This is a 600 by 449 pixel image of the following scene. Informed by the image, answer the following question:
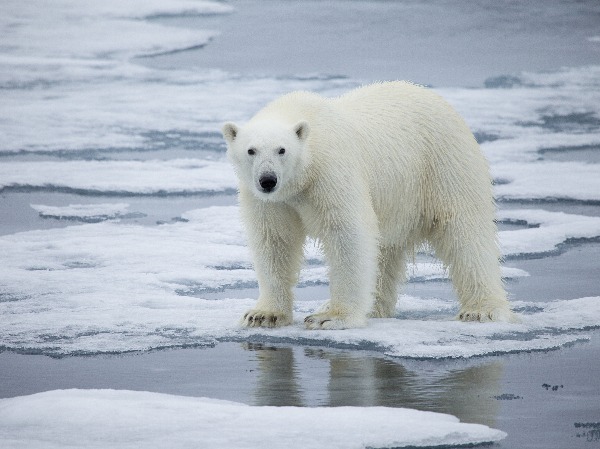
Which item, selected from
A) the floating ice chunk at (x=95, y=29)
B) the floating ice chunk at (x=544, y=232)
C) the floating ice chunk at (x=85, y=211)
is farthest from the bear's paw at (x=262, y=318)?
the floating ice chunk at (x=95, y=29)

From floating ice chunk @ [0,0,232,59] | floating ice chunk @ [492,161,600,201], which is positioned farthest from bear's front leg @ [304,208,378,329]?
floating ice chunk @ [0,0,232,59]

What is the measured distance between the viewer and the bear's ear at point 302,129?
16.8ft

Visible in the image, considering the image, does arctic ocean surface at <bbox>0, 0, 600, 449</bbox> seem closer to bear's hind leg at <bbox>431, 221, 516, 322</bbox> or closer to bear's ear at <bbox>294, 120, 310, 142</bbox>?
bear's hind leg at <bbox>431, 221, 516, 322</bbox>

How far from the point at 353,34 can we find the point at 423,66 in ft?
14.0

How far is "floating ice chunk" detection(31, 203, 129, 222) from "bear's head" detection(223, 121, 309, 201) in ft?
11.1

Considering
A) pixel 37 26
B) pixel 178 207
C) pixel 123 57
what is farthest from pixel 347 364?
pixel 37 26

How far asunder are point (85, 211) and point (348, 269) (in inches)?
150

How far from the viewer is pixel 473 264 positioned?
222 inches

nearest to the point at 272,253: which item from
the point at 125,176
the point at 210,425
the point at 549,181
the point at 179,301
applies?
the point at 179,301

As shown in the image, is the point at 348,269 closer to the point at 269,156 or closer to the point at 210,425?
the point at 269,156

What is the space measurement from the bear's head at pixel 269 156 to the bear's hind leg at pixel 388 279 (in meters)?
0.89

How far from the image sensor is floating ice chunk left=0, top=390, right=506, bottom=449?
11.9 feet

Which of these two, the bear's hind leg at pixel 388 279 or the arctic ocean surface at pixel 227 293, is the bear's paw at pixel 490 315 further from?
the bear's hind leg at pixel 388 279

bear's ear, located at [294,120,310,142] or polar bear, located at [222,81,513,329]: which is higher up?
bear's ear, located at [294,120,310,142]
